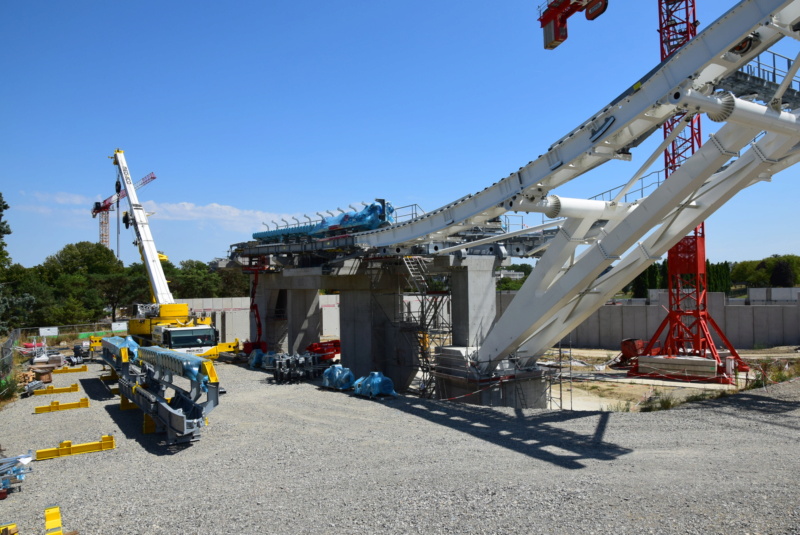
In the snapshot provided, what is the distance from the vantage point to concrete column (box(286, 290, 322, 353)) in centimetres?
2977

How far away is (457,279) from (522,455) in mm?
Result: 11128

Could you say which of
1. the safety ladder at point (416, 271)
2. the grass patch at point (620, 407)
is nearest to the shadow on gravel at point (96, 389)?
the safety ladder at point (416, 271)

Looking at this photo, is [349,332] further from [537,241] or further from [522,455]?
[522,455]

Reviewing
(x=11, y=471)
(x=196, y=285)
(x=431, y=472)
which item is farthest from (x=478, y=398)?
(x=196, y=285)

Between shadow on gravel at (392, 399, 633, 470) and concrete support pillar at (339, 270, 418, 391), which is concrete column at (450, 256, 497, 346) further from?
shadow on gravel at (392, 399, 633, 470)

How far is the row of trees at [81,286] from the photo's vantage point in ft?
111

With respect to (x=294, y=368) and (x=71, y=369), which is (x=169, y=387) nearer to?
(x=294, y=368)

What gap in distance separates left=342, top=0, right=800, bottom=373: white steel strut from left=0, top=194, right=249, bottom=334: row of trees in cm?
1927

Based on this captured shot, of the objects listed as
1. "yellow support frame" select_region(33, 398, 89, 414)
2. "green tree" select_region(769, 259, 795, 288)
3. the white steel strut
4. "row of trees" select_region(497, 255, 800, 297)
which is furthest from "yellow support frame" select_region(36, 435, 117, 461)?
"green tree" select_region(769, 259, 795, 288)

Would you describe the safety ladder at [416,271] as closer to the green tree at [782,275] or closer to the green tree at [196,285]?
the green tree at [196,285]

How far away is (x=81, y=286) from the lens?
52.9 metres

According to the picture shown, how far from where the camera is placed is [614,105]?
40.1 ft

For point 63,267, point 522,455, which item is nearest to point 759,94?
point 522,455

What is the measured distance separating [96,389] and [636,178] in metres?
19.8
